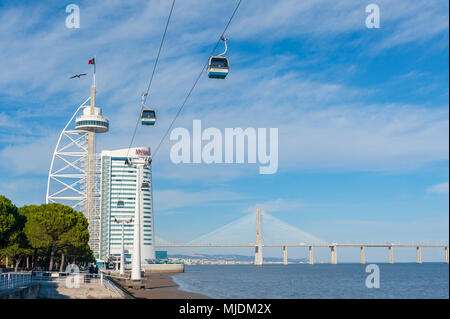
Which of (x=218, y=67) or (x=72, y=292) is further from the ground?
(x=218, y=67)

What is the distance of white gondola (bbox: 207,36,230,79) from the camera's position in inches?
1371

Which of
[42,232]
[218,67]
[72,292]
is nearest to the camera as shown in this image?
[218,67]

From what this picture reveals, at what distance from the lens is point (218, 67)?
35.0 metres

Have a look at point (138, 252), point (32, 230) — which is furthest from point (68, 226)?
point (138, 252)

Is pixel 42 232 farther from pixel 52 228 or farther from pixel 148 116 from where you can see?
pixel 148 116

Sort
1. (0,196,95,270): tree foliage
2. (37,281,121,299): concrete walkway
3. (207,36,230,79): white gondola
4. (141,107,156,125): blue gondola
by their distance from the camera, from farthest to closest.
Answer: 1. (0,196,95,270): tree foliage
2. (141,107,156,125): blue gondola
3. (37,281,121,299): concrete walkway
4. (207,36,230,79): white gondola

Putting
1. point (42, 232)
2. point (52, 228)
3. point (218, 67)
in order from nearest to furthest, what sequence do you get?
1. point (218, 67)
2. point (42, 232)
3. point (52, 228)

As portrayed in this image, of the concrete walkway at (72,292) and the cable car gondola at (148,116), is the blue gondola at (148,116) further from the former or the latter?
the concrete walkway at (72,292)

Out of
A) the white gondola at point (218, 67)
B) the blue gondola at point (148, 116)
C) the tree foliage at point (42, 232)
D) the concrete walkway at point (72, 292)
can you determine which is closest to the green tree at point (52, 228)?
the tree foliage at point (42, 232)

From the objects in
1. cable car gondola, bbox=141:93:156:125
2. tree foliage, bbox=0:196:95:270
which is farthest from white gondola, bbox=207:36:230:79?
tree foliage, bbox=0:196:95:270

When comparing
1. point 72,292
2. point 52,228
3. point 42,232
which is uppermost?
point 52,228

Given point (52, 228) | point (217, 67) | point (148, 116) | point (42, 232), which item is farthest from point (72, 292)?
point (52, 228)

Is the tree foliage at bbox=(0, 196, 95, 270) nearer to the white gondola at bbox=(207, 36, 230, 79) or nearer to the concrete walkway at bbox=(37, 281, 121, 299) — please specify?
the concrete walkway at bbox=(37, 281, 121, 299)

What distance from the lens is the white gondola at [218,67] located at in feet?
114
